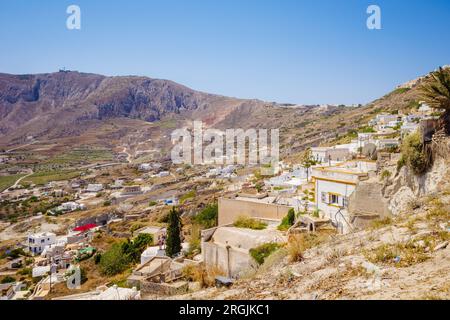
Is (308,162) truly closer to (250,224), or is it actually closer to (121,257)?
(250,224)

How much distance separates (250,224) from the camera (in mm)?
13617

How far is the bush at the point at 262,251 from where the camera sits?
9.54 metres

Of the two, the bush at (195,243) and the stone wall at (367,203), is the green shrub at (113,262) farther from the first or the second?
the stone wall at (367,203)

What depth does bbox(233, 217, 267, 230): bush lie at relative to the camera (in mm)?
13398

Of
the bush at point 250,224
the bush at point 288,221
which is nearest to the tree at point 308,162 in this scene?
the bush at point 250,224

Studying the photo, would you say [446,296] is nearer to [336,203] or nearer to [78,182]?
[336,203]

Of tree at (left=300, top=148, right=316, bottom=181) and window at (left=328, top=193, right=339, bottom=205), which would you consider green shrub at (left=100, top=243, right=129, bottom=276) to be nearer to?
tree at (left=300, top=148, right=316, bottom=181)

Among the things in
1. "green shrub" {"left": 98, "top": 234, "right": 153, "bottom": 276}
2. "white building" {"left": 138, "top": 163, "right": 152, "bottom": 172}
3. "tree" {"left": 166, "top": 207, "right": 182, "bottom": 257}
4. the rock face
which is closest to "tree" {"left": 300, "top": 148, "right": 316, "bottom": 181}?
"tree" {"left": 166, "top": 207, "right": 182, "bottom": 257}

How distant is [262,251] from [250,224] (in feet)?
12.7

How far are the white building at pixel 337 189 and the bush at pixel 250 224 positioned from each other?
2604 millimetres

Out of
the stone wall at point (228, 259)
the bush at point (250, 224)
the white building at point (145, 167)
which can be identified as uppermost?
the bush at point (250, 224)

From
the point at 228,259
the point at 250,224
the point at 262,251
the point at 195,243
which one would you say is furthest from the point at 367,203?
the point at 195,243

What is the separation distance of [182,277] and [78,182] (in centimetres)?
6601

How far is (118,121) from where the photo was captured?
169 meters
